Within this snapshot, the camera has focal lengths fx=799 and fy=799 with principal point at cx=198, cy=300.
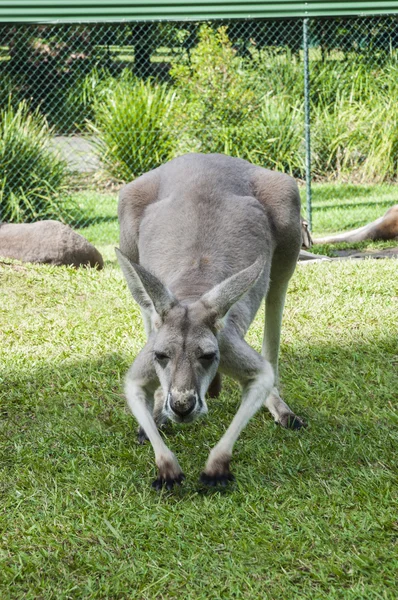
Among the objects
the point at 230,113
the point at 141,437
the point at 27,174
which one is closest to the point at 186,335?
the point at 141,437

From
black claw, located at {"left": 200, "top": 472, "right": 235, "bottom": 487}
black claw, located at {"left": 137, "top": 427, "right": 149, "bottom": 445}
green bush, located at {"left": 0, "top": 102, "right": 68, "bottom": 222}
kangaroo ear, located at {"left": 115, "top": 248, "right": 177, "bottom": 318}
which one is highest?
kangaroo ear, located at {"left": 115, "top": 248, "right": 177, "bottom": 318}

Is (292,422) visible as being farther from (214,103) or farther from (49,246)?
(214,103)

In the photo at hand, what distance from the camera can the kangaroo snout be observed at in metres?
2.58

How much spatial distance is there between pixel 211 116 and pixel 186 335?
7041mm

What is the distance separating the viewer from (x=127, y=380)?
3.16 meters

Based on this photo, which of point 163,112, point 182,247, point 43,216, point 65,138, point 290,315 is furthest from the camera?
point 65,138

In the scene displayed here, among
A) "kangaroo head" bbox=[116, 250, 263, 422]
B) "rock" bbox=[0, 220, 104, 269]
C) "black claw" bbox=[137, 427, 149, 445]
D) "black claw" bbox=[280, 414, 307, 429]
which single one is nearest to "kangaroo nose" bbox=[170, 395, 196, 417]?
"kangaroo head" bbox=[116, 250, 263, 422]

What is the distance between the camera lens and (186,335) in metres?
2.77

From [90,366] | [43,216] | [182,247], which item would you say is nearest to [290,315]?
[90,366]

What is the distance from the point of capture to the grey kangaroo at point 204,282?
2.79 meters

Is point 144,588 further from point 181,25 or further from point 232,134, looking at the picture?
point 181,25

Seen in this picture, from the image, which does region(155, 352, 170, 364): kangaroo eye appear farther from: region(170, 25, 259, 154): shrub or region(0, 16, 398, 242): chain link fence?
region(170, 25, 259, 154): shrub

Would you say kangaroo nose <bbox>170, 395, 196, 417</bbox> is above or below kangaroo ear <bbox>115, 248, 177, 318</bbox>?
below

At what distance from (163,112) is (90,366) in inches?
245
